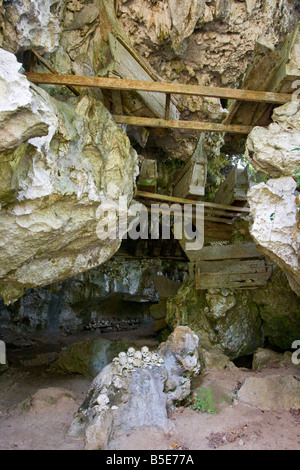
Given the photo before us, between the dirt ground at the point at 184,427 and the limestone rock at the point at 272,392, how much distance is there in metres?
0.16

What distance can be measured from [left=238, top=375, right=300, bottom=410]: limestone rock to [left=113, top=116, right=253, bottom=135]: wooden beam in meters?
4.20

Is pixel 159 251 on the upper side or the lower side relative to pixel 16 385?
upper

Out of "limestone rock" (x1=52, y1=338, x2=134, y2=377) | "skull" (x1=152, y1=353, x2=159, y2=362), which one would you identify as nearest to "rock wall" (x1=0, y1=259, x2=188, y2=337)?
"limestone rock" (x1=52, y1=338, x2=134, y2=377)

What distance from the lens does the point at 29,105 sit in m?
3.32

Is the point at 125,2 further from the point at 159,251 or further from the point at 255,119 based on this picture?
the point at 159,251

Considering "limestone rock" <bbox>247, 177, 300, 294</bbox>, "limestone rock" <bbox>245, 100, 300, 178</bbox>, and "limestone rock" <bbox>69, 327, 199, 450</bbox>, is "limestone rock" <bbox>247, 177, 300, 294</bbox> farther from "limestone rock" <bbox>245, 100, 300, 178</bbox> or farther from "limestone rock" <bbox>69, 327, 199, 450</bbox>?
"limestone rock" <bbox>69, 327, 199, 450</bbox>

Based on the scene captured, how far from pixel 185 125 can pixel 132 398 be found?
162 inches

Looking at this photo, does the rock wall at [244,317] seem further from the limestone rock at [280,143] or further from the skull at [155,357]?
the limestone rock at [280,143]

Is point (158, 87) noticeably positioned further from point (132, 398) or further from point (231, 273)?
point (231, 273)

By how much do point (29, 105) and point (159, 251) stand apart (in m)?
8.64

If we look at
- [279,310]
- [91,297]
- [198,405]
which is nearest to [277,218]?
[198,405]

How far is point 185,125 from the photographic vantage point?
204 inches
